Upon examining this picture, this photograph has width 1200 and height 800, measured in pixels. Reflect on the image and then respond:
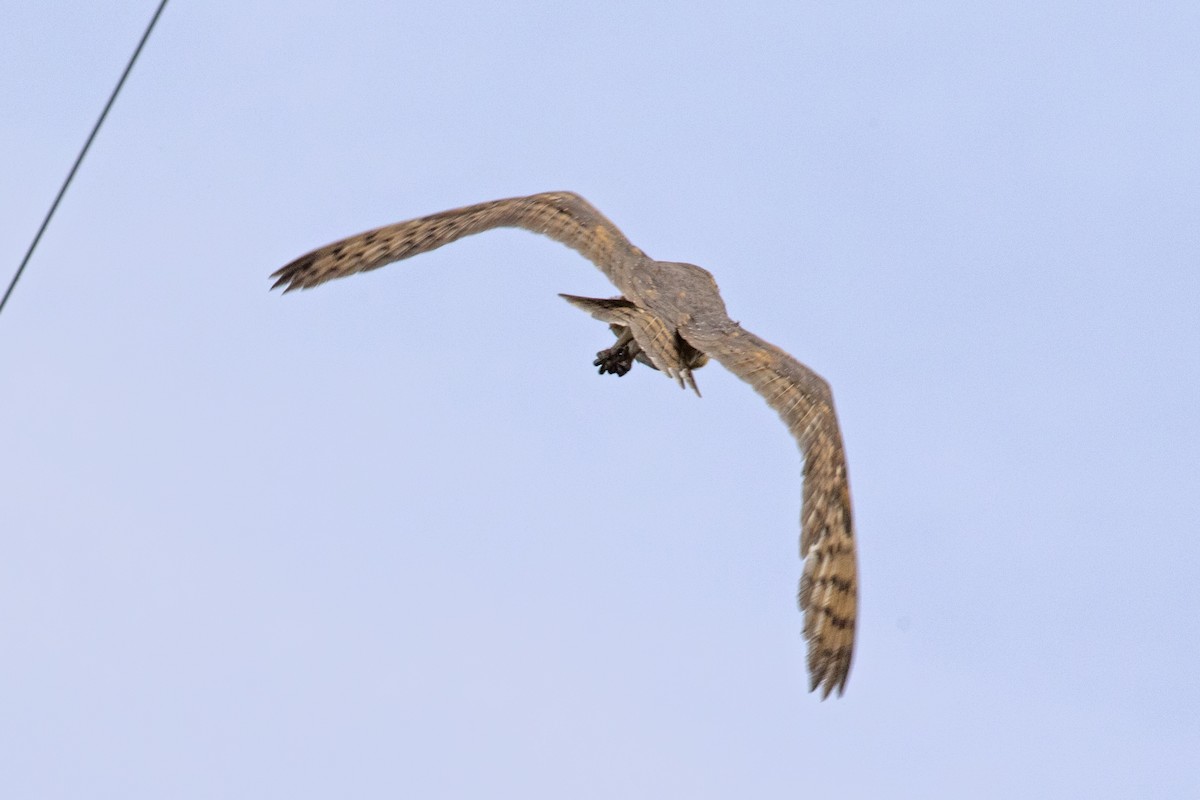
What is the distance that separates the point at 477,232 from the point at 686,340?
105 inches

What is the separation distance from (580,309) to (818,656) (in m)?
4.80

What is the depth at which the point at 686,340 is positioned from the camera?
19469 mm

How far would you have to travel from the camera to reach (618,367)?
66.0 ft

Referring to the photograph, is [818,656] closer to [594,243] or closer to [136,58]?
[594,243]

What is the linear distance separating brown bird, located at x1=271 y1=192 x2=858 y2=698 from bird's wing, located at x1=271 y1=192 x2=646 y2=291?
0.5 inches

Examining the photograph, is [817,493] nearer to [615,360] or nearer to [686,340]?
[686,340]

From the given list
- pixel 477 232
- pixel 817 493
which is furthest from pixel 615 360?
pixel 817 493

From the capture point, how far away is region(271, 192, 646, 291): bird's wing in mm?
17562

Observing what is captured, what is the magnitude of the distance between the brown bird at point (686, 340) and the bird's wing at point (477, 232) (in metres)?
0.01

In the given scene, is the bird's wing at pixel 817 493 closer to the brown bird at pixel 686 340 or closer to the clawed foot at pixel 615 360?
the brown bird at pixel 686 340

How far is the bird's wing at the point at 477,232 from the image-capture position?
1756 cm

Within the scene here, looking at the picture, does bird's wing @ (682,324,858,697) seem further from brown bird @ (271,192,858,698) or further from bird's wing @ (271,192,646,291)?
bird's wing @ (271,192,646,291)

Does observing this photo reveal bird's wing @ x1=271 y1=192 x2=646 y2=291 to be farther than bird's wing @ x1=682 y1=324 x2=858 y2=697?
No

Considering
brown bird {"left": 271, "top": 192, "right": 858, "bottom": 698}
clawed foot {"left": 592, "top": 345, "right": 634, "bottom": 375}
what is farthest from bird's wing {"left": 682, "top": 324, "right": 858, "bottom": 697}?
clawed foot {"left": 592, "top": 345, "right": 634, "bottom": 375}
